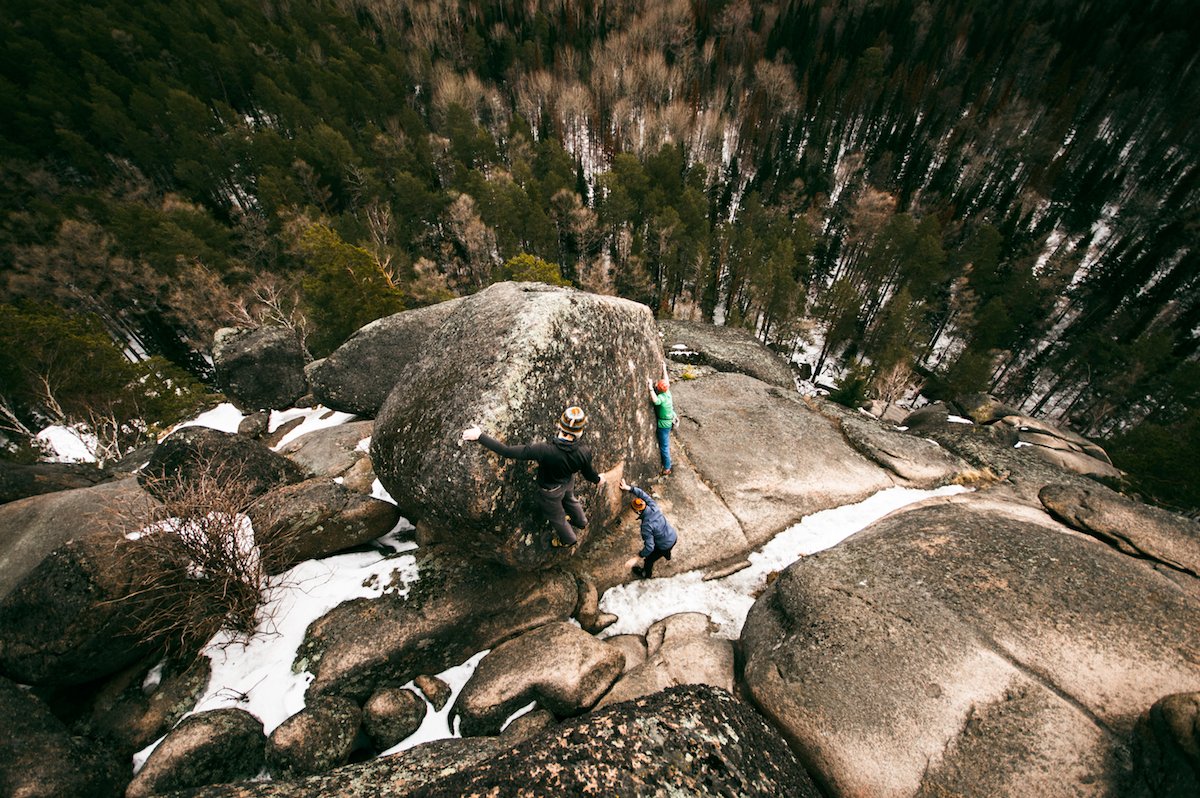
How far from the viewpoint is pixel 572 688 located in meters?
6.16

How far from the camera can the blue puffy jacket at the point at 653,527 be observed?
749 centimetres

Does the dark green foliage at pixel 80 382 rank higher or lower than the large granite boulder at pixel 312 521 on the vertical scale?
lower

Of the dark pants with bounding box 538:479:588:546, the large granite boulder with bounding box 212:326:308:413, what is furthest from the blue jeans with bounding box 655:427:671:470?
the large granite boulder with bounding box 212:326:308:413

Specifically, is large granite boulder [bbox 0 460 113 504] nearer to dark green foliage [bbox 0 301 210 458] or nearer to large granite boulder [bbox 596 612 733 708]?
dark green foliage [bbox 0 301 210 458]

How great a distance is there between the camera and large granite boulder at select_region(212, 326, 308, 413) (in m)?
17.4

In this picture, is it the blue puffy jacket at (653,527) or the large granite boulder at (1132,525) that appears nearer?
the large granite boulder at (1132,525)

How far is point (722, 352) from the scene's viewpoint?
1766 cm

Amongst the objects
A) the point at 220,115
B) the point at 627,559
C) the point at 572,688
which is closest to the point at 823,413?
the point at 627,559

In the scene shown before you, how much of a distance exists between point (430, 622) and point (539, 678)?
205 centimetres

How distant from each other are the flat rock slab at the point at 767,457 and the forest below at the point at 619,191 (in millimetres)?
16324

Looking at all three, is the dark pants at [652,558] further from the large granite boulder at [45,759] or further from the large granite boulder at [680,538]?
the large granite boulder at [45,759]

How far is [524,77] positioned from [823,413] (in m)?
91.8

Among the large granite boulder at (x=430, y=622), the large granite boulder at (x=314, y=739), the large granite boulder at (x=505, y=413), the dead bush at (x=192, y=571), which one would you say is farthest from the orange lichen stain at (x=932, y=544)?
the dead bush at (x=192, y=571)

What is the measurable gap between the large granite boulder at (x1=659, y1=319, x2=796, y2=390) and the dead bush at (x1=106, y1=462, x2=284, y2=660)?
14.1 metres
